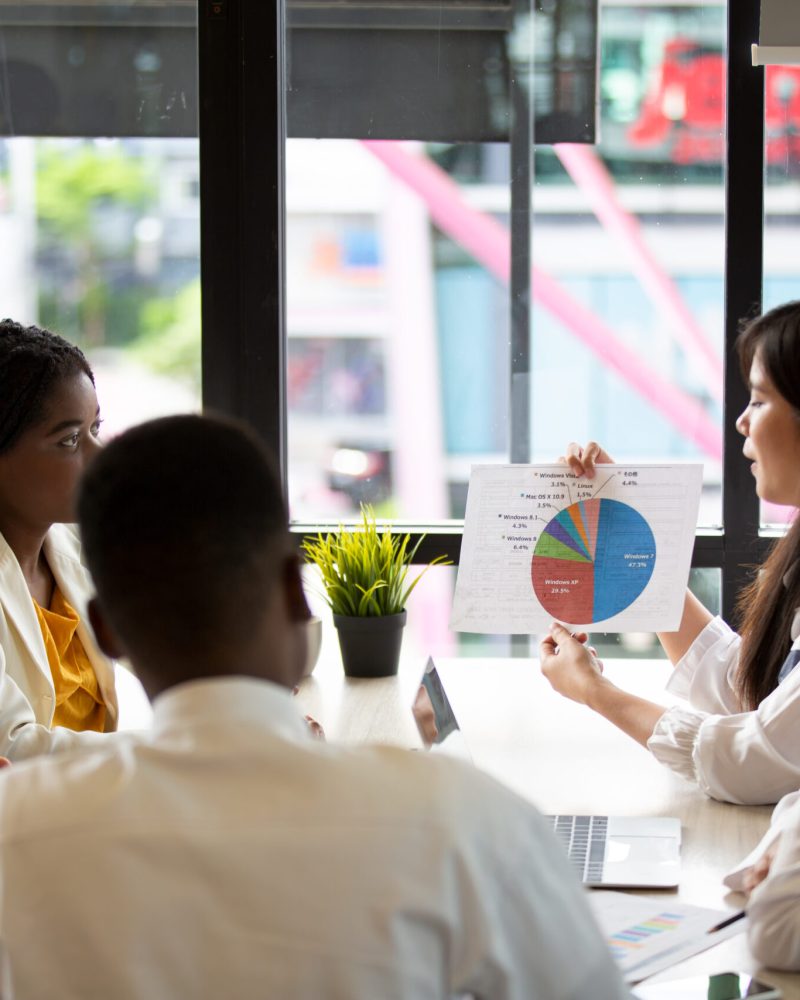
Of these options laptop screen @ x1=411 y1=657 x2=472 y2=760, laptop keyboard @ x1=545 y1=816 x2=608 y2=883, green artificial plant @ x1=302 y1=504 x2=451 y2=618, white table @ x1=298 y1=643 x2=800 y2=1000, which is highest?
green artificial plant @ x1=302 y1=504 x2=451 y2=618

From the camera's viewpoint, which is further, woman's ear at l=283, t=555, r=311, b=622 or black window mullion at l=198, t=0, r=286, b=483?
black window mullion at l=198, t=0, r=286, b=483

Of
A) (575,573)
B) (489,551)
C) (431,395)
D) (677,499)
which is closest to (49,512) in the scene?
(489,551)

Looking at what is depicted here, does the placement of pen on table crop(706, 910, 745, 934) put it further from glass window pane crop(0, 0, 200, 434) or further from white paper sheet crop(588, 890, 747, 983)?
glass window pane crop(0, 0, 200, 434)

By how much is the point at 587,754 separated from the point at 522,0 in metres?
1.62

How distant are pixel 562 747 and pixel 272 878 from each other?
45.9 inches

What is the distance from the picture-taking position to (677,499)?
1.96 metres

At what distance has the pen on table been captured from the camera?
1.16 meters

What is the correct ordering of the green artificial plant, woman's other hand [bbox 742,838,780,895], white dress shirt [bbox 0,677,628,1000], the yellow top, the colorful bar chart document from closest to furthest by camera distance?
white dress shirt [bbox 0,677,628,1000], woman's other hand [bbox 742,838,780,895], the yellow top, the colorful bar chart document, the green artificial plant

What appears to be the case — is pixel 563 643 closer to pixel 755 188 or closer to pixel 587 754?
pixel 587 754

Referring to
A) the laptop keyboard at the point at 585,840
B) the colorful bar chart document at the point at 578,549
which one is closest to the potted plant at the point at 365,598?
the colorful bar chart document at the point at 578,549

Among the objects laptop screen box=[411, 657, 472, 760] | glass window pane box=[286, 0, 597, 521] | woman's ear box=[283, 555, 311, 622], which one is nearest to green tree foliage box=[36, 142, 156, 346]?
glass window pane box=[286, 0, 597, 521]

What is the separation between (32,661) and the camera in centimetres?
166

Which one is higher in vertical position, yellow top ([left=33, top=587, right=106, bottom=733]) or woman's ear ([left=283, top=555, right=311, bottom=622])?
woman's ear ([left=283, top=555, right=311, bottom=622])

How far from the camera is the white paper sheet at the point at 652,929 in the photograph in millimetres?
1092
